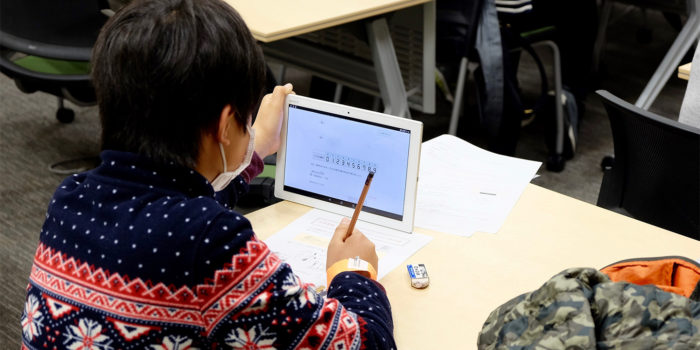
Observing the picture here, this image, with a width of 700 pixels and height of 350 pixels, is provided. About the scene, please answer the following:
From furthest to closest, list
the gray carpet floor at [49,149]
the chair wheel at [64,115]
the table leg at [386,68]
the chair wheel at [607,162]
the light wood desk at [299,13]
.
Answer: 1. the chair wheel at [64,115]
2. the chair wheel at [607,162]
3. the table leg at [386,68]
4. the gray carpet floor at [49,149]
5. the light wood desk at [299,13]

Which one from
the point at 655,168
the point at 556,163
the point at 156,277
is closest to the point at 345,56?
the point at 556,163

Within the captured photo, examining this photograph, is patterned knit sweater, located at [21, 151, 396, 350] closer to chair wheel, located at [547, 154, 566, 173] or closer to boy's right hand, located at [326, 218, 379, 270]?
boy's right hand, located at [326, 218, 379, 270]

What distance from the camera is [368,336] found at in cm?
100

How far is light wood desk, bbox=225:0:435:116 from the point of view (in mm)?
2357

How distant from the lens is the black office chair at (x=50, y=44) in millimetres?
2678

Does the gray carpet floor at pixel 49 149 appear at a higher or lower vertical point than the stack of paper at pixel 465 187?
lower

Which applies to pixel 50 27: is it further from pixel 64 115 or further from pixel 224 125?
pixel 224 125

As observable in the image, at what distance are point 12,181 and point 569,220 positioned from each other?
235 cm

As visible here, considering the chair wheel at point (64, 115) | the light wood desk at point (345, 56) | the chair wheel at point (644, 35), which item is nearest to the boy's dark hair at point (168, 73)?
the light wood desk at point (345, 56)

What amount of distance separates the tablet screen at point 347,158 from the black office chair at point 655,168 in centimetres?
66

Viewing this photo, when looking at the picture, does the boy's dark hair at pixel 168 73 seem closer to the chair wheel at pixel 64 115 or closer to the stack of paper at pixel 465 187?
the stack of paper at pixel 465 187

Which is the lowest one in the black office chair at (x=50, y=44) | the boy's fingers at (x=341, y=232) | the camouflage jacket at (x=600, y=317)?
the black office chair at (x=50, y=44)

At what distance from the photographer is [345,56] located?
296 cm

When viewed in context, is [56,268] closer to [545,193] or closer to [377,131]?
[377,131]
